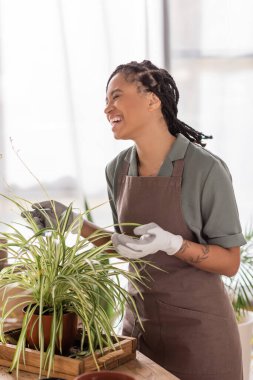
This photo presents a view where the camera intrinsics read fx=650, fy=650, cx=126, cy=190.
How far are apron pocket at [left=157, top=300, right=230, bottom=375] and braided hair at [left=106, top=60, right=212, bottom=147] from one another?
63cm

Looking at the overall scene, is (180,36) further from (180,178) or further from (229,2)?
(180,178)

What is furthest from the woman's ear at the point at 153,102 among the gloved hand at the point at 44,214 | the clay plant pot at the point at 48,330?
the clay plant pot at the point at 48,330

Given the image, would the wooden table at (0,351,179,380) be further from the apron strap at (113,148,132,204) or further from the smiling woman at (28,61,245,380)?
the apron strap at (113,148,132,204)

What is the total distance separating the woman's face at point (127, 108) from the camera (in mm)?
2139

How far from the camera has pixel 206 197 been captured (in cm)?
207

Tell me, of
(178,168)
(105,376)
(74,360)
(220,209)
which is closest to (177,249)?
(220,209)

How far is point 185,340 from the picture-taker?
211 centimetres

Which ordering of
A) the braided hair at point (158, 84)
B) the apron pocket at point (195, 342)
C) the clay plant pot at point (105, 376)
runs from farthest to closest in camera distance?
1. the braided hair at point (158, 84)
2. the apron pocket at point (195, 342)
3. the clay plant pot at point (105, 376)

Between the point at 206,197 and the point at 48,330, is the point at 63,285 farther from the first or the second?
the point at 206,197

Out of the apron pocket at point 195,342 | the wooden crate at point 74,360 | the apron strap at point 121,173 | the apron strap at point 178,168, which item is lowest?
the apron pocket at point 195,342

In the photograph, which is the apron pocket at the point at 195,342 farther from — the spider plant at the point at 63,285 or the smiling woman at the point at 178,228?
the spider plant at the point at 63,285

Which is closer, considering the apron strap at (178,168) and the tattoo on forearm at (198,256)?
the tattoo on forearm at (198,256)

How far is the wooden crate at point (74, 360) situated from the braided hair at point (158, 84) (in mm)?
834

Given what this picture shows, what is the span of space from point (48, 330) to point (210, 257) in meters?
0.60
